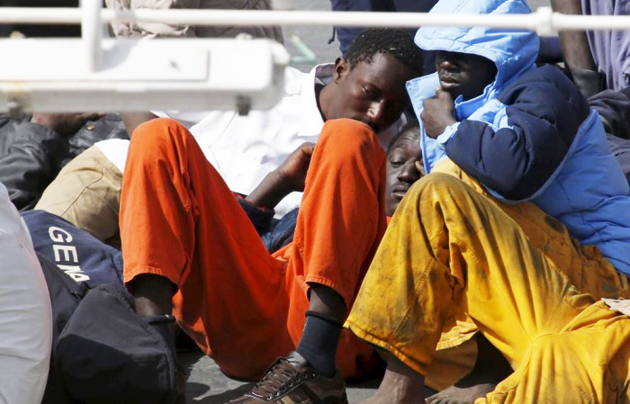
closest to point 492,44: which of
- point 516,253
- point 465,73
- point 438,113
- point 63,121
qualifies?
point 465,73

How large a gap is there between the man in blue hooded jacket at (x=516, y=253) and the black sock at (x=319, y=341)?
142mm

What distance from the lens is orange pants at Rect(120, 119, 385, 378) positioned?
10.2ft

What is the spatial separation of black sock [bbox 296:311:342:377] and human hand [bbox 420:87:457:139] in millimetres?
632

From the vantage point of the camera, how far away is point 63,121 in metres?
4.55

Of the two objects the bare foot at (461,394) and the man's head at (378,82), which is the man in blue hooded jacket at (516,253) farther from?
the man's head at (378,82)

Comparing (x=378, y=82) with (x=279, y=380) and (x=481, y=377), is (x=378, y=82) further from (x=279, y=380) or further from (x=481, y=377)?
(x=279, y=380)

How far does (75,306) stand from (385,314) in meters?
0.81

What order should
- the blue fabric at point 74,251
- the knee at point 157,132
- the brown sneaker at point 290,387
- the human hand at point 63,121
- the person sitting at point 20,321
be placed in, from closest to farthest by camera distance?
the person sitting at point 20,321
the brown sneaker at point 290,387
the knee at point 157,132
the blue fabric at point 74,251
the human hand at point 63,121

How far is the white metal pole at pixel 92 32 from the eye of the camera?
155 centimetres

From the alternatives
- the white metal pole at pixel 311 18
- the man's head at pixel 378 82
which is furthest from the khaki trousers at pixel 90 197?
the white metal pole at pixel 311 18

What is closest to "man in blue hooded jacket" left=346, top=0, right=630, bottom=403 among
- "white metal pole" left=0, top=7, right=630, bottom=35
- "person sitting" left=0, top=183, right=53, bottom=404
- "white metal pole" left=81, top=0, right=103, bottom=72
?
"person sitting" left=0, top=183, right=53, bottom=404

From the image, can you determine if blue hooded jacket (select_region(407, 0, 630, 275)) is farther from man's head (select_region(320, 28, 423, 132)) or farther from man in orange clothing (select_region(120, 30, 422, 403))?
man's head (select_region(320, 28, 423, 132))

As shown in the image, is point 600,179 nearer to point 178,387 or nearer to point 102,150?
point 178,387

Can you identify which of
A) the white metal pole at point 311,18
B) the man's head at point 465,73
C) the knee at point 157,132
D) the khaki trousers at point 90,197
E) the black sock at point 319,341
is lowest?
the black sock at point 319,341
